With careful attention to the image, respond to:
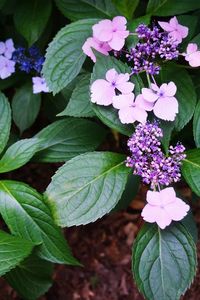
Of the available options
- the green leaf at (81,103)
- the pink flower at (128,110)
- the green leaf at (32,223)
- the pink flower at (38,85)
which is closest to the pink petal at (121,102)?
the pink flower at (128,110)

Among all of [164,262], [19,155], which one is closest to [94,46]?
[19,155]

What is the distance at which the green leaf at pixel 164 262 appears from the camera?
1321mm

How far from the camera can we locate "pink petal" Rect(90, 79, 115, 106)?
4.24 feet

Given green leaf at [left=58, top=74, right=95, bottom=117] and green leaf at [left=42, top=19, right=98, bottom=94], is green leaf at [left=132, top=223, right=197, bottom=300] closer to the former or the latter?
green leaf at [left=58, top=74, right=95, bottom=117]

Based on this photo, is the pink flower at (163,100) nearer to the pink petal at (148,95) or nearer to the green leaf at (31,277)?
the pink petal at (148,95)

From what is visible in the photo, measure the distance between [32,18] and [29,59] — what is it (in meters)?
0.13

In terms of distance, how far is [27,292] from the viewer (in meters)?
1.77

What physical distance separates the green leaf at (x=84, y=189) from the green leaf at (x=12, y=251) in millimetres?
101

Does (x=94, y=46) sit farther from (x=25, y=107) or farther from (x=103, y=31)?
(x=25, y=107)

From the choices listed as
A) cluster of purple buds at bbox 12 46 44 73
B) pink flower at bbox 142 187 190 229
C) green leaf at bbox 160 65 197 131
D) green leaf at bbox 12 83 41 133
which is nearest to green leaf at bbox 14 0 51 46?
cluster of purple buds at bbox 12 46 44 73

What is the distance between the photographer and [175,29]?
1412mm

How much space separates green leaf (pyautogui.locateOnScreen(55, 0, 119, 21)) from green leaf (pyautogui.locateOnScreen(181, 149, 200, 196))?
488 millimetres

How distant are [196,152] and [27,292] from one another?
2.63 ft

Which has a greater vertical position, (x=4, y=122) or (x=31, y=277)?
(x=4, y=122)
